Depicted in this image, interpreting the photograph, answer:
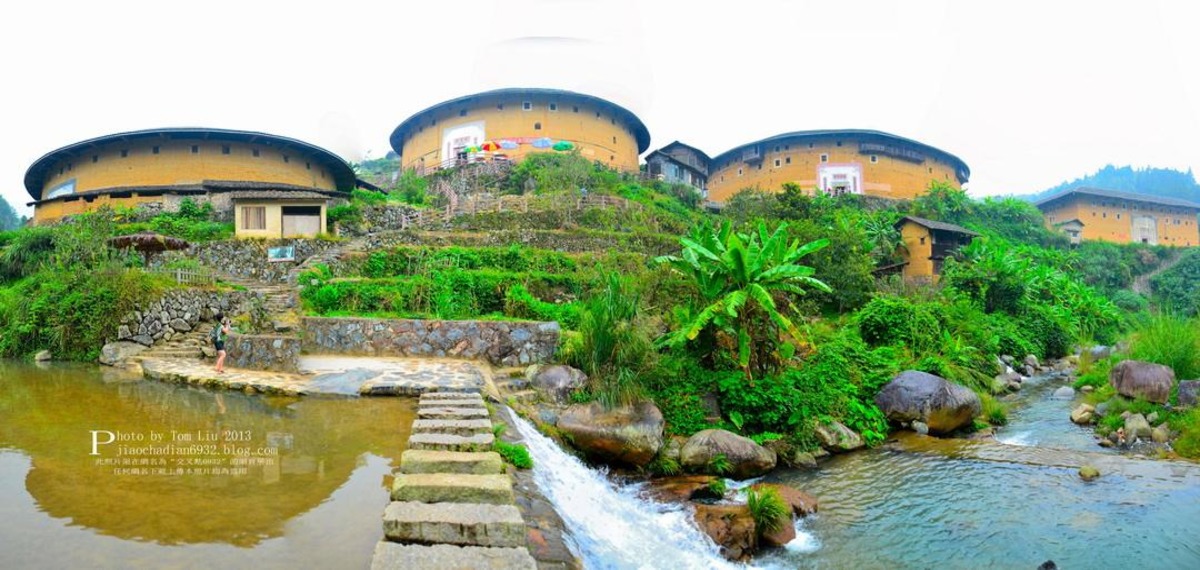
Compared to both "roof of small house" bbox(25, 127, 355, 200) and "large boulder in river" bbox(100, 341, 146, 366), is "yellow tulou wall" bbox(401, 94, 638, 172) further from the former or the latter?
"large boulder in river" bbox(100, 341, 146, 366)

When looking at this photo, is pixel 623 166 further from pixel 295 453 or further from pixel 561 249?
pixel 295 453

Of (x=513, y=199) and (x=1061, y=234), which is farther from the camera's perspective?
(x=1061, y=234)

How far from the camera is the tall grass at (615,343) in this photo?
1175 centimetres

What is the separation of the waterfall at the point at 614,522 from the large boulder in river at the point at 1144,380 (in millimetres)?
11262

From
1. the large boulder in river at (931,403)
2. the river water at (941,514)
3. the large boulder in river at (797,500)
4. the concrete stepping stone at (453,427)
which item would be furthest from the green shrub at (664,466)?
the large boulder in river at (931,403)

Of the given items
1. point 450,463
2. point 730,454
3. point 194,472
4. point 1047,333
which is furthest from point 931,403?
point 1047,333

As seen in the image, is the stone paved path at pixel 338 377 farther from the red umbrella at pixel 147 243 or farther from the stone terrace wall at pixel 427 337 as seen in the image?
the red umbrella at pixel 147 243

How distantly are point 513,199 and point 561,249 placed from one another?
4.16 meters

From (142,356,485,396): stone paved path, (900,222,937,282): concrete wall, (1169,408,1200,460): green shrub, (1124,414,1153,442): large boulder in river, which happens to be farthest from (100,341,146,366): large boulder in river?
(900,222,937,282): concrete wall

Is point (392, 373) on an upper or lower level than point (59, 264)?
lower

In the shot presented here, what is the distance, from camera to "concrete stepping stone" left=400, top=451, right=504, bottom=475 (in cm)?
588

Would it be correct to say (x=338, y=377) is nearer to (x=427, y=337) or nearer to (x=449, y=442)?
(x=427, y=337)

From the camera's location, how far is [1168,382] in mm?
12961

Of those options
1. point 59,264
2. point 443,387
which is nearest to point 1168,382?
point 443,387
